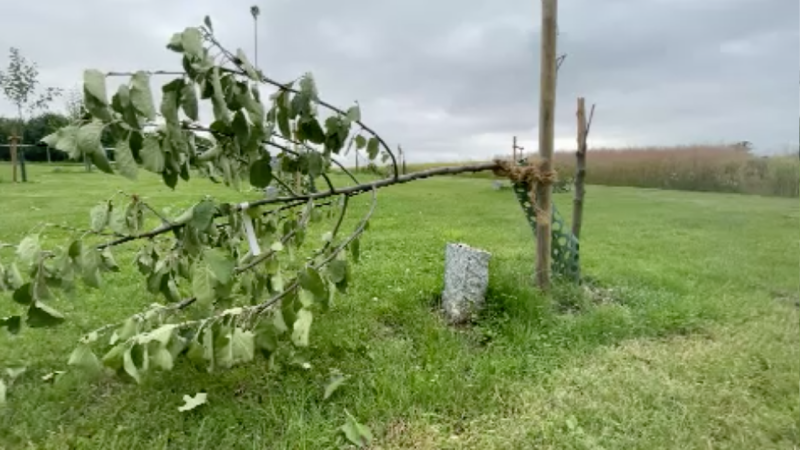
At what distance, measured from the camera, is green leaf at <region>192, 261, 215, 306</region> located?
1.23m

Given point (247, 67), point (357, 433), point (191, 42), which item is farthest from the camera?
point (357, 433)

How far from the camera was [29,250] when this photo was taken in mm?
1407

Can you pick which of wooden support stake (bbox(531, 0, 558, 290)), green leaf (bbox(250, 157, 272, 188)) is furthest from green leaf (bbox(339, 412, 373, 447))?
wooden support stake (bbox(531, 0, 558, 290))

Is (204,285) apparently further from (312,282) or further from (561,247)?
(561,247)

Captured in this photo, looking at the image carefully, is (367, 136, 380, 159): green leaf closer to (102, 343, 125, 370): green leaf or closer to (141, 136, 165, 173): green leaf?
(141, 136, 165, 173): green leaf

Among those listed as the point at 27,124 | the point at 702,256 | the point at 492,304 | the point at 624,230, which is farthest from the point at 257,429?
the point at 27,124

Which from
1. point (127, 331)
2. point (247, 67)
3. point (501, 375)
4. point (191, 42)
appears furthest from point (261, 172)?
point (501, 375)

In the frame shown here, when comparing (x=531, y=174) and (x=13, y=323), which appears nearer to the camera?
(x=13, y=323)

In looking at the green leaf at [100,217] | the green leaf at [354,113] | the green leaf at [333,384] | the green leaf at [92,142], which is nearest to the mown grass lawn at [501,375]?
the green leaf at [333,384]

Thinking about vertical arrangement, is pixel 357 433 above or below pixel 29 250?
below

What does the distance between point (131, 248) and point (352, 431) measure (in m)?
3.60

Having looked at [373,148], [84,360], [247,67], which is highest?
[247,67]

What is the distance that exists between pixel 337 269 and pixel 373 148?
0.47m

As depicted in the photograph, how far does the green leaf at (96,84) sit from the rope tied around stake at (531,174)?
5.81ft
